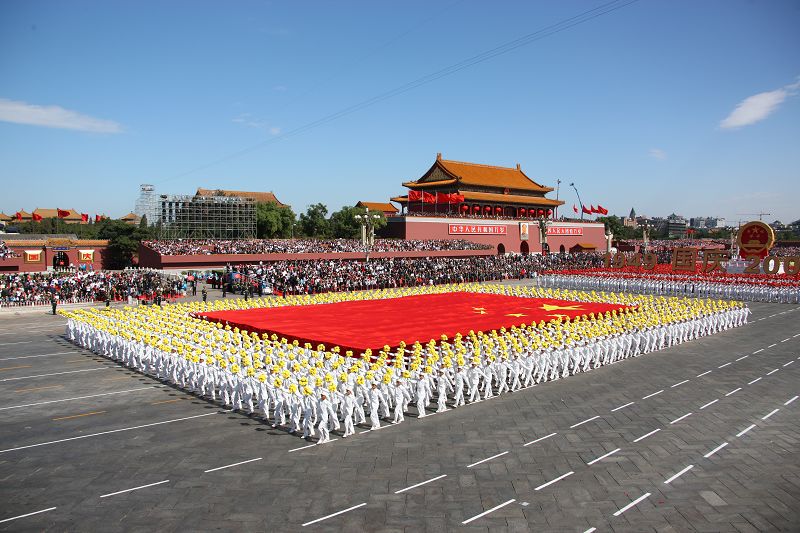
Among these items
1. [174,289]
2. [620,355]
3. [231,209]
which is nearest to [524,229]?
[231,209]

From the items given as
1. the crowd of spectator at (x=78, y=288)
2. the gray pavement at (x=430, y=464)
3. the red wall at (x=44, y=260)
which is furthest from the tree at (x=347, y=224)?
the gray pavement at (x=430, y=464)

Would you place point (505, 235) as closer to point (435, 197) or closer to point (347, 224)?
point (435, 197)

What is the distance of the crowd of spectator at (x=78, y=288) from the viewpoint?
30641 millimetres

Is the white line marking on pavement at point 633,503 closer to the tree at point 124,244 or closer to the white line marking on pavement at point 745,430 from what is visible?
the white line marking on pavement at point 745,430

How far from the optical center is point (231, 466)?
9.38 meters

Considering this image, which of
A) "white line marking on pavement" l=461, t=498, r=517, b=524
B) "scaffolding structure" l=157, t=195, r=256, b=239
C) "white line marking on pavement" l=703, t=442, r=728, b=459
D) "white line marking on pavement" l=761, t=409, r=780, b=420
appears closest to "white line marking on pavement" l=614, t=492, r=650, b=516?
"white line marking on pavement" l=461, t=498, r=517, b=524

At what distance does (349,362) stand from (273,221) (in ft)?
145

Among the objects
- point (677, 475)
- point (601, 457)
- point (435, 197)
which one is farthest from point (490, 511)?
point (435, 197)

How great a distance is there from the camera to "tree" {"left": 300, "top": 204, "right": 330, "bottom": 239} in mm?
61000

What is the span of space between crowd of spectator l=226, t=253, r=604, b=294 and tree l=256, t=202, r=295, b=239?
568 inches

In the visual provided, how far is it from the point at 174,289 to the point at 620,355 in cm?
2594

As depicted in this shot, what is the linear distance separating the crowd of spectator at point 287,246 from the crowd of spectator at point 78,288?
6617 millimetres

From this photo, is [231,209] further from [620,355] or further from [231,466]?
[231,466]

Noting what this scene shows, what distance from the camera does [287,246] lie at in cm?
4456
